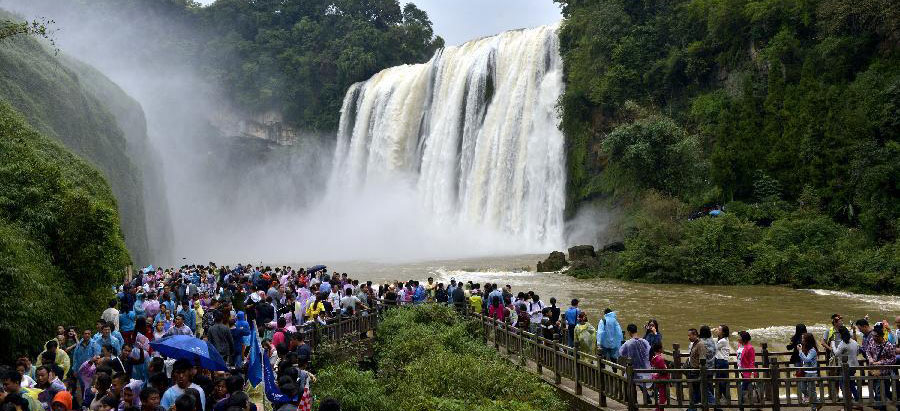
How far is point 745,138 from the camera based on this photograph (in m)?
29.3

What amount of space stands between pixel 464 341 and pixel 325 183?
49.6 m

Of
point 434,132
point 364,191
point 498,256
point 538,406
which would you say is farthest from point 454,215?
point 538,406

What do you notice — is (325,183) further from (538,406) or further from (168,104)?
(538,406)

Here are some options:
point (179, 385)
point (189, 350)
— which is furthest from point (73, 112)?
point (179, 385)

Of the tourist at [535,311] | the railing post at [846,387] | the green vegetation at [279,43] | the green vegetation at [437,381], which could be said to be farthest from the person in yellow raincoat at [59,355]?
the green vegetation at [279,43]

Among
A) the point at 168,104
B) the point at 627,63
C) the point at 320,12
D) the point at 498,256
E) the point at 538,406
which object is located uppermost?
the point at 320,12

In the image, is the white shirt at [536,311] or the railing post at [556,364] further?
the white shirt at [536,311]

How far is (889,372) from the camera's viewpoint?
314 inches

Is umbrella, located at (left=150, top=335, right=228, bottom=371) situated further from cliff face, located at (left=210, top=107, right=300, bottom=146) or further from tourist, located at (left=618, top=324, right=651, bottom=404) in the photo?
cliff face, located at (left=210, top=107, right=300, bottom=146)

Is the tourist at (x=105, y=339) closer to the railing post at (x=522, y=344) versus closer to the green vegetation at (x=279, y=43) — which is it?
the railing post at (x=522, y=344)

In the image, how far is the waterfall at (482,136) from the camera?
38.2m

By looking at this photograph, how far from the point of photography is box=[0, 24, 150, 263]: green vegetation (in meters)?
25.4

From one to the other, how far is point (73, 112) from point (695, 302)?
24387 millimetres

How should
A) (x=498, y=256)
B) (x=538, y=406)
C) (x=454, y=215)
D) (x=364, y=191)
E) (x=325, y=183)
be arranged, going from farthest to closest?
1. (x=325, y=183)
2. (x=364, y=191)
3. (x=454, y=215)
4. (x=498, y=256)
5. (x=538, y=406)
